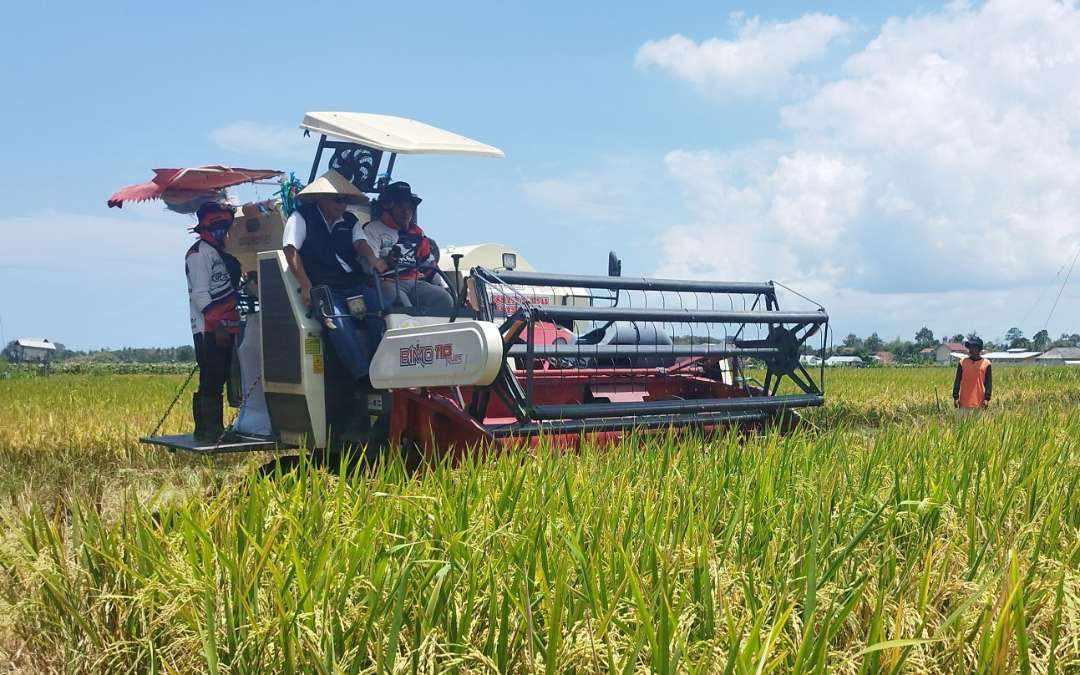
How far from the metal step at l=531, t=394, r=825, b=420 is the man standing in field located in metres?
3.76

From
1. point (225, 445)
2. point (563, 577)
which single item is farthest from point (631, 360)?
point (563, 577)

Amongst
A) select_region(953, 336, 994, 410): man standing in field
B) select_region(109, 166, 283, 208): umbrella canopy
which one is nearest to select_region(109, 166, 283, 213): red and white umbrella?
select_region(109, 166, 283, 208): umbrella canopy

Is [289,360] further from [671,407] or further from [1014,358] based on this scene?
[1014,358]

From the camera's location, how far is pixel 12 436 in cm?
1005

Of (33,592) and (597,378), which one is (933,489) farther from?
(597,378)

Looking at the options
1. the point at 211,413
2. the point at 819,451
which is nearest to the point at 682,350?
the point at 819,451

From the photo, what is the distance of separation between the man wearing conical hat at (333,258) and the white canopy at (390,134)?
356 mm

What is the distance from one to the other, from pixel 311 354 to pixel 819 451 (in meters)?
3.43

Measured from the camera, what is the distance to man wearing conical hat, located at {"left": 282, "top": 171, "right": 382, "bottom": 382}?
6395 mm

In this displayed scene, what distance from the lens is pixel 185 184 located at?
816 cm

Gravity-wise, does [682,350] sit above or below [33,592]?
above

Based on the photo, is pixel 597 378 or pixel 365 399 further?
pixel 597 378

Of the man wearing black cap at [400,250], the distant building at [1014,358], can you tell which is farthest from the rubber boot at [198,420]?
the distant building at [1014,358]

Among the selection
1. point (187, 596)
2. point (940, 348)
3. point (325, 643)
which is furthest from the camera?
point (940, 348)
